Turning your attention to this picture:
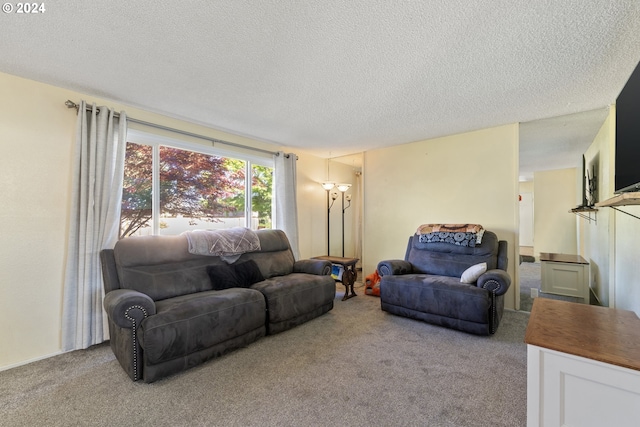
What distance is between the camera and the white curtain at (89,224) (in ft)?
7.98

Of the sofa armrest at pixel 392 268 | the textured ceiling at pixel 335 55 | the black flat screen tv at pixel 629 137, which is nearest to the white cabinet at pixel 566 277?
the textured ceiling at pixel 335 55

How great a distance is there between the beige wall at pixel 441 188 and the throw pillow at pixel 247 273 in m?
2.31

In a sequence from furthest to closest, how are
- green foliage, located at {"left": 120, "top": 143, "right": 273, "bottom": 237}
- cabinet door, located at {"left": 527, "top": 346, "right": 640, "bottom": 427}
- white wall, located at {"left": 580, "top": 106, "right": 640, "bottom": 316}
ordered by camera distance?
green foliage, located at {"left": 120, "top": 143, "right": 273, "bottom": 237} → white wall, located at {"left": 580, "top": 106, "right": 640, "bottom": 316} → cabinet door, located at {"left": 527, "top": 346, "right": 640, "bottom": 427}

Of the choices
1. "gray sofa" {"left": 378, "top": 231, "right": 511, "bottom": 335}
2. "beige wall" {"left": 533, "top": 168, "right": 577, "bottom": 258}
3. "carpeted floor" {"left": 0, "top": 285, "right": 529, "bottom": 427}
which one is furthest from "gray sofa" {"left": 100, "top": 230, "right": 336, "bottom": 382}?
"beige wall" {"left": 533, "top": 168, "right": 577, "bottom": 258}

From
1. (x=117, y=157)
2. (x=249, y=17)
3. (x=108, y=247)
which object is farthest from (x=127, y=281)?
(x=249, y=17)

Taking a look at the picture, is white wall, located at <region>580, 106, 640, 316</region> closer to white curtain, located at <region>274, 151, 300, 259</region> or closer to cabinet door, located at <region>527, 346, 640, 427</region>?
cabinet door, located at <region>527, 346, 640, 427</region>

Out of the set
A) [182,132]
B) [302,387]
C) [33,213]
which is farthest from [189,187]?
[302,387]

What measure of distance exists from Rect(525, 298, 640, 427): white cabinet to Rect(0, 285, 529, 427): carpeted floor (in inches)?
19.0

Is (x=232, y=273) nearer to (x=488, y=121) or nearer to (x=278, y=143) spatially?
(x=278, y=143)

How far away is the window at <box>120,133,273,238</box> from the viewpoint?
2967 mm

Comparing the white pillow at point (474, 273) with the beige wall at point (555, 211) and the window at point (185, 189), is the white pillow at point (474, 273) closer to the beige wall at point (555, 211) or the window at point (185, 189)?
the window at point (185, 189)

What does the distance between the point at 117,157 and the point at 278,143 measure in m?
2.22

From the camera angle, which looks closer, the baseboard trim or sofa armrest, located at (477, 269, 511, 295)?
the baseboard trim

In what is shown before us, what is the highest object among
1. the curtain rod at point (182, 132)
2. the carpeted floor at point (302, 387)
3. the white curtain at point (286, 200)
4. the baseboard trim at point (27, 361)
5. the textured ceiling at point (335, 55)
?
the textured ceiling at point (335, 55)
